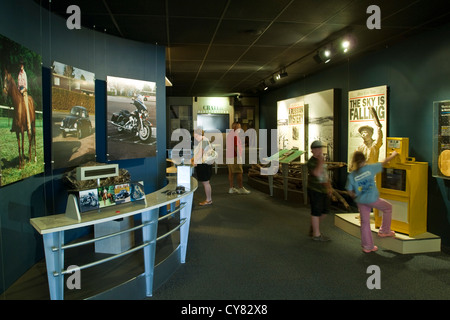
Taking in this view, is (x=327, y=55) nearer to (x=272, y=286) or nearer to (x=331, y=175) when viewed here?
(x=331, y=175)

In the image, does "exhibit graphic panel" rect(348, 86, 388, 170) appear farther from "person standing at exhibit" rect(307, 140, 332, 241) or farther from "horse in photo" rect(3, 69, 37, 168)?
"horse in photo" rect(3, 69, 37, 168)

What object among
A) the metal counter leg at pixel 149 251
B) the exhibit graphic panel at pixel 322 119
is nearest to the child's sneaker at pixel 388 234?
the metal counter leg at pixel 149 251

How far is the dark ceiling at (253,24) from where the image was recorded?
12.9 ft

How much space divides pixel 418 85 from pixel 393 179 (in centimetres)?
161

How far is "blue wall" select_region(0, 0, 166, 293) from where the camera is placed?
321 cm

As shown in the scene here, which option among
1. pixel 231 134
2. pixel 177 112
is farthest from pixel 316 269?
pixel 177 112

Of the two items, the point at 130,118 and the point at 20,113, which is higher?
the point at 130,118

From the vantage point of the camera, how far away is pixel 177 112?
45.2ft

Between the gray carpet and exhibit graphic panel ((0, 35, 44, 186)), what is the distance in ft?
6.10

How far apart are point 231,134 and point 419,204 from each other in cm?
471

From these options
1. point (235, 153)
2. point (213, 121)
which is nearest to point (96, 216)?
point (235, 153)

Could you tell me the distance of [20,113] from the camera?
323 centimetres

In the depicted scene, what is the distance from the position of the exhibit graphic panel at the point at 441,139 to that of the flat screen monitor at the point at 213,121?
9.63m

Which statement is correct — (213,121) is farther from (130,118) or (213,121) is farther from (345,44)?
(345,44)
